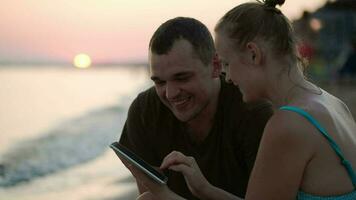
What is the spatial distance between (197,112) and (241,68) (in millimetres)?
773

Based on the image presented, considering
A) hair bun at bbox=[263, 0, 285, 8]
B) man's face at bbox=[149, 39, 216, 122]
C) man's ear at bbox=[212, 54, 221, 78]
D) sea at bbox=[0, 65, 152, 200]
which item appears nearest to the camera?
hair bun at bbox=[263, 0, 285, 8]

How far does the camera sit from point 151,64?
10.4ft

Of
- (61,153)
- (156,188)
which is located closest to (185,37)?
(156,188)

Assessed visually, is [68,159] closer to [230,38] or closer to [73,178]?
[73,178]

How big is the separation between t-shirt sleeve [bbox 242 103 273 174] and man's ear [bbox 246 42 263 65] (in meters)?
0.77

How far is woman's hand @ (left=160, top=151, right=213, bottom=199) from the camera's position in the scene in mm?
2875

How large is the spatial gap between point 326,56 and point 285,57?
2328 centimetres

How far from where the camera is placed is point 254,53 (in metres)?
2.47

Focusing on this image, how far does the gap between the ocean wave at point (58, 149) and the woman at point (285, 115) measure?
775 centimetres

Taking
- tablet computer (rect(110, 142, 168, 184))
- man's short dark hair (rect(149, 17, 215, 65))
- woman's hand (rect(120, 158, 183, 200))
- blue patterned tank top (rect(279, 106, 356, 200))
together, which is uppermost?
man's short dark hair (rect(149, 17, 215, 65))

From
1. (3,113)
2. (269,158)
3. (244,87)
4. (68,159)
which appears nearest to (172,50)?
(244,87)

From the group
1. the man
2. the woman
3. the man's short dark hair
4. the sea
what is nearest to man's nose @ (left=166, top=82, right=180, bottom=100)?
the man

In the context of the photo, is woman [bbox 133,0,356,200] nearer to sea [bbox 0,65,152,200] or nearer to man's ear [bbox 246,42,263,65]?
man's ear [bbox 246,42,263,65]

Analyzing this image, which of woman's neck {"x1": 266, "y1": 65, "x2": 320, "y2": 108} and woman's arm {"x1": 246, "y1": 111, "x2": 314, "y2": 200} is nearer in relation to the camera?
woman's arm {"x1": 246, "y1": 111, "x2": 314, "y2": 200}
